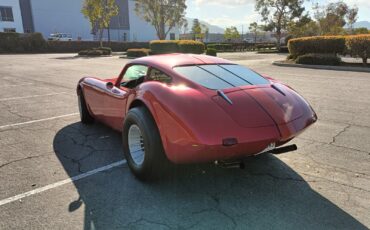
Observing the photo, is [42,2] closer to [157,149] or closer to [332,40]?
[332,40]

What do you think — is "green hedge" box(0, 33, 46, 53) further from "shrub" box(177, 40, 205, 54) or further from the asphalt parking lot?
the asphalt parking lot

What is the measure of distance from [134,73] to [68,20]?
70832mm

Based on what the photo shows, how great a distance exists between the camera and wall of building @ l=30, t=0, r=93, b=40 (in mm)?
63478

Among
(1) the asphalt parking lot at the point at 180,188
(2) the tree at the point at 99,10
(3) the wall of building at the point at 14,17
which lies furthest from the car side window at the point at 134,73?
(3) the wall of building at the point at 14,17

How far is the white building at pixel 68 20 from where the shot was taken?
62906 millimetres

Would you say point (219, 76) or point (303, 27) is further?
point (303, 27)

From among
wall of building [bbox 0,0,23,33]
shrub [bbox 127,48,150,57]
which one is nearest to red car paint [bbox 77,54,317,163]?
shrub [bbox 127,48,150,57]

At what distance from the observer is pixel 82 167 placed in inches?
152

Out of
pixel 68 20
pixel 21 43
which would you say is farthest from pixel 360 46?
pixel 68 20

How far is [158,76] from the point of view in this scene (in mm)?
3768

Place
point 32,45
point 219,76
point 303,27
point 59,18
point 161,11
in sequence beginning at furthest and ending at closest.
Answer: point 59,18
point 303,27
point 161,11
point 32,45
point 219,76

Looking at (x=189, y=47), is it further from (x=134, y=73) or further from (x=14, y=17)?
(x=14, y=17)

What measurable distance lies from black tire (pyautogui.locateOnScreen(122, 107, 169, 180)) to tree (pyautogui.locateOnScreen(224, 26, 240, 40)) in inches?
3172

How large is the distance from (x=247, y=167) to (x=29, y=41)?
136 feet
